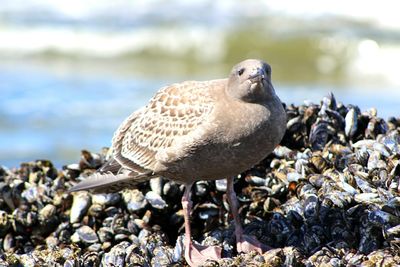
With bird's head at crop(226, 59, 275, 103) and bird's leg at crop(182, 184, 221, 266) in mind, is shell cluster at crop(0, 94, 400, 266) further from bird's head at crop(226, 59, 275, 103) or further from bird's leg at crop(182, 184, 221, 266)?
bird's head at crop(226, 59, 275, 103)

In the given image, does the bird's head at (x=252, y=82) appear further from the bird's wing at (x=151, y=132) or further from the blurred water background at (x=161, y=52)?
the blurred water background at (x=161, y=52)

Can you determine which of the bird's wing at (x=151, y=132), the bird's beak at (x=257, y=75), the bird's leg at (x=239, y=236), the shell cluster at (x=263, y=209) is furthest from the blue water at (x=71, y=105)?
the bird's beak at (x=257, y=75)

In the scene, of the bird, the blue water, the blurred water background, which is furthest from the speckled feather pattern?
the blurred water background

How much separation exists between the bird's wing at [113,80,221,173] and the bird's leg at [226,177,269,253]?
0.65 meters

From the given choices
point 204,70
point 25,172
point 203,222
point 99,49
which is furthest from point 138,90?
point 203,222

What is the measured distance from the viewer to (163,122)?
25.1 feet

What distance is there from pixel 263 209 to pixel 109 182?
1.37 metres

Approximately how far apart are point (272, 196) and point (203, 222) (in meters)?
0.67

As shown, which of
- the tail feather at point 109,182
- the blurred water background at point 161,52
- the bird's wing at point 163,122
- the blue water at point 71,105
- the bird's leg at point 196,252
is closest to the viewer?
the bird's leg at point 196,252

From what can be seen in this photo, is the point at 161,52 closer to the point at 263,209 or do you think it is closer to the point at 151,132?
the point at 151,132

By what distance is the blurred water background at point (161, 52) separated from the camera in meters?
16.0

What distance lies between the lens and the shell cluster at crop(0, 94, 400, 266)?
22.1 ft

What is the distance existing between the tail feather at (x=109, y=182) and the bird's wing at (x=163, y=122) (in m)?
0.09

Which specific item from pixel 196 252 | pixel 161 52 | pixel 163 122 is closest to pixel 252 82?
pixel 163 122
